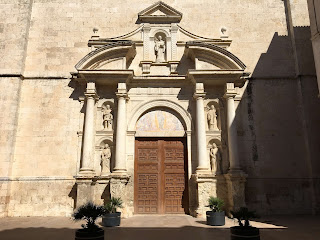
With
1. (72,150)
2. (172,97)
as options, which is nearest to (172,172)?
(172,97)

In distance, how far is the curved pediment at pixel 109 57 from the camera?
1031cm

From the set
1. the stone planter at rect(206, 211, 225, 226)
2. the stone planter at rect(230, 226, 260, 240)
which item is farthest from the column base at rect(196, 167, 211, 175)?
the stone planter at rect(230, 226, 260, 240)

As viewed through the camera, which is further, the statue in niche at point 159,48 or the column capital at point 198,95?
the statue in niche at point 159,48

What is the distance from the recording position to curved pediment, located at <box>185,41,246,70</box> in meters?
10.3

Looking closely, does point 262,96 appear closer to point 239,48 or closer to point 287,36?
point 239,48

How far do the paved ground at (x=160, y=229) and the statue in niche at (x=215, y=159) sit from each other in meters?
2.01

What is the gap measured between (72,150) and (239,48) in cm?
769

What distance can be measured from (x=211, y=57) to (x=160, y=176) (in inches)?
193

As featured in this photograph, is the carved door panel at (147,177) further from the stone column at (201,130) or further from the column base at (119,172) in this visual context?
the stone column at (201,130)

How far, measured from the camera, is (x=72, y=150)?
1013cm

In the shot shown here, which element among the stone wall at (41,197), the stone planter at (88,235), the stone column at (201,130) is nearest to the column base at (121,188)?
the stone wall at (41,197)

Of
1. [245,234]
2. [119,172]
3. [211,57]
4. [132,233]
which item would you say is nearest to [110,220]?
[132,233]

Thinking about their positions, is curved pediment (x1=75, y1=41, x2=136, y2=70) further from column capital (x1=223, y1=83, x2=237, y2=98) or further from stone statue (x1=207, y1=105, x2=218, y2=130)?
column capital (x1=223, y1=83, x2=237, y2=98)

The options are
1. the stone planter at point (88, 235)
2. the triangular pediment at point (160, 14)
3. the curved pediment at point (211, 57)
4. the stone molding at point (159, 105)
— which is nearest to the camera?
the stone planter at point (88, 235)
